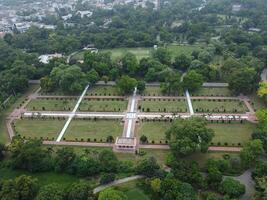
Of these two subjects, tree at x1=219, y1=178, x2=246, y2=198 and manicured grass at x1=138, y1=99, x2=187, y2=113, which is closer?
tree at x1=219, y1=178, x2=246, y2=198

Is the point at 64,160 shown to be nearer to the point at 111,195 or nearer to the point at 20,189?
the point at 20,189

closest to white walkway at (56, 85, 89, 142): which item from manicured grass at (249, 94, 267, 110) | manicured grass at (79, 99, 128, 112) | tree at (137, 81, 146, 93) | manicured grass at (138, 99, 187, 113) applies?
manicured grass at (79, 99, 128, 112)

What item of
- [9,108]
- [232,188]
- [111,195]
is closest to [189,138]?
Answer: [232,188]

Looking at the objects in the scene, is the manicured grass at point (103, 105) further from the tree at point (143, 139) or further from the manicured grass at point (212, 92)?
the manicured grass at point (212, 92)

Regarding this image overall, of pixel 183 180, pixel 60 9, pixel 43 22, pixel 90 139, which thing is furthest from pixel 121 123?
pixel 60 9

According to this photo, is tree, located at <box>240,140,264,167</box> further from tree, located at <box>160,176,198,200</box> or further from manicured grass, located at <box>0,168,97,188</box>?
manicured grass, located at <box>0,168,97,188</box>

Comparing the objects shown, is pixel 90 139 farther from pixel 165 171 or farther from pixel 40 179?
pixel 165 171
